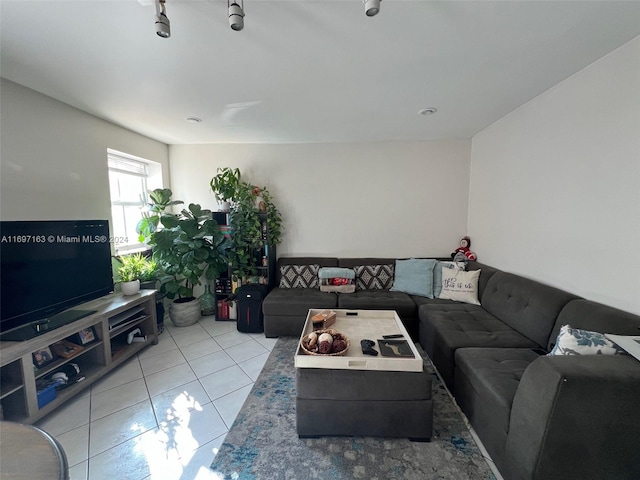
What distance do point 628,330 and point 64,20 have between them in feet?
11.7

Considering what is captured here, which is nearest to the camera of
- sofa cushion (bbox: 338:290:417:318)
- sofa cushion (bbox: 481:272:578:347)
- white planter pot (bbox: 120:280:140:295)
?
sofa cushion (bbox: 481:272:578:347)

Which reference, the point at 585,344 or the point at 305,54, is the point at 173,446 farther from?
the point at 305,54

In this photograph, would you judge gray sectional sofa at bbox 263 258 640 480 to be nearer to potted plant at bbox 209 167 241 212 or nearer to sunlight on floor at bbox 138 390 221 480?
sunlight on floor at bbox 138 390 221 480

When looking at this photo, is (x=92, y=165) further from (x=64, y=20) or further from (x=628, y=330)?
(x=628, y=330)

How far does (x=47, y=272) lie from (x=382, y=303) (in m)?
3.03

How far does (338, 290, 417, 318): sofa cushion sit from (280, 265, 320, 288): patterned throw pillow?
0.54 m

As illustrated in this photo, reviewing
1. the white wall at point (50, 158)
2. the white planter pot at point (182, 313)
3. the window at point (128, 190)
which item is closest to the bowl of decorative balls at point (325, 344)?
the white planter pot at point (182, 313)

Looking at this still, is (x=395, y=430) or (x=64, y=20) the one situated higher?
(x=64, y=20)

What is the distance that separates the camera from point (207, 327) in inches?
127

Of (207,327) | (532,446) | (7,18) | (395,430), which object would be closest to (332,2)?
(7,18)

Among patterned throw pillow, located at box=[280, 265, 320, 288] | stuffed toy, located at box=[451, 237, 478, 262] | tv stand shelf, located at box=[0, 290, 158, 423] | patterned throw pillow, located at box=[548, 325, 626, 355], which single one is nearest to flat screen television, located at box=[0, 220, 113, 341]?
tv stand shelf, located at box=[0, 290, 158, 423]

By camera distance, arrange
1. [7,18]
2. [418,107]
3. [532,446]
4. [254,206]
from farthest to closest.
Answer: [254,206], [418,107], [7,18], [532,446]

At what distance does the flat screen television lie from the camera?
5.44 ft

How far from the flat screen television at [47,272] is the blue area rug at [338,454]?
1.64 m
